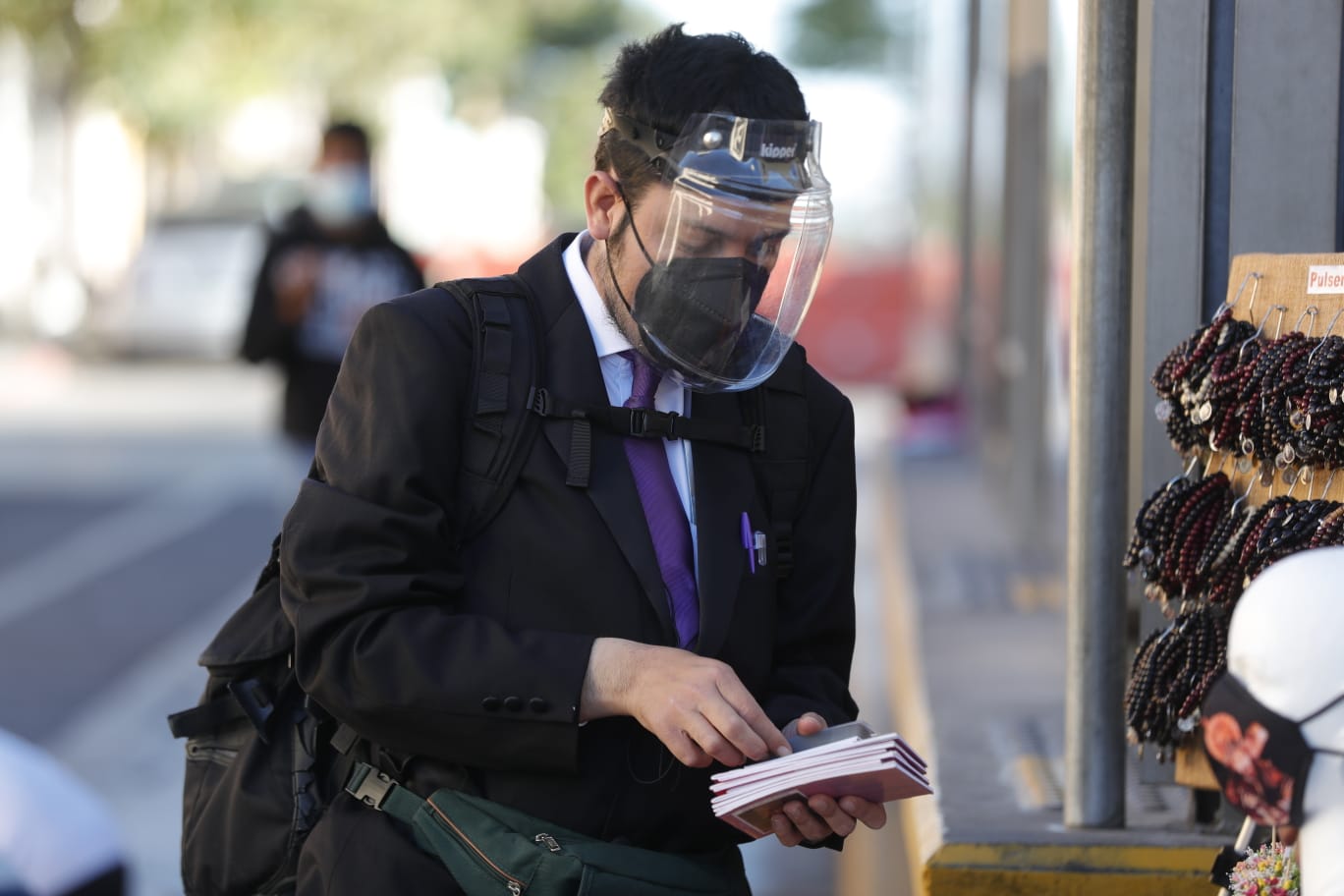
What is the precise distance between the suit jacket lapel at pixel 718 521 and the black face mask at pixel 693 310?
0.10 metres

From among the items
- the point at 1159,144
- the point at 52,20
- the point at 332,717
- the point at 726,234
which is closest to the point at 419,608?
the point at 332,717

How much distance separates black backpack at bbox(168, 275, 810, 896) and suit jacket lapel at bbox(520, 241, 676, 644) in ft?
0.07

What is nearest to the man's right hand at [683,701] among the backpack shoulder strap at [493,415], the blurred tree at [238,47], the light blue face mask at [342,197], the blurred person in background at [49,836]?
the backpack shoulder strap at [493,415]

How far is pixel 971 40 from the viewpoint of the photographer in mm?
12375

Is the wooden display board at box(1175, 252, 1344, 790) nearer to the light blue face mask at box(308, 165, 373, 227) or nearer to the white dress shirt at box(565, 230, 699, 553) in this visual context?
the white dress shirt at box(565, 230, 699, 553)

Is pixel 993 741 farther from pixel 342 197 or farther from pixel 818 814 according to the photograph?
pixel 342 197

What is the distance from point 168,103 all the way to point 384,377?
26.1m

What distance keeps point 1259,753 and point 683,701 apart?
0.64m

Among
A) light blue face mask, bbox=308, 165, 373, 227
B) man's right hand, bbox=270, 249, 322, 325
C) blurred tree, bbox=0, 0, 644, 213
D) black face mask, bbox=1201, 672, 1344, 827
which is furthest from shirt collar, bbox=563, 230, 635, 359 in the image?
blurred tree, bbox=0, 0, 644, 213

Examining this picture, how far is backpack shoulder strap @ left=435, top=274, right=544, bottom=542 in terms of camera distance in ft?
7.57

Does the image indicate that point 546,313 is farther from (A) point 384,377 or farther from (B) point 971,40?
(B) point 971,40

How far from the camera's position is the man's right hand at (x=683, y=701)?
2.15 meters

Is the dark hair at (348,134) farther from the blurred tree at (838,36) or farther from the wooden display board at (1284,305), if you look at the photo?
the blurred tree at (838,36)

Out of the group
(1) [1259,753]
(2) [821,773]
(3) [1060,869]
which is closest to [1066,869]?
(3) [1060,869]
